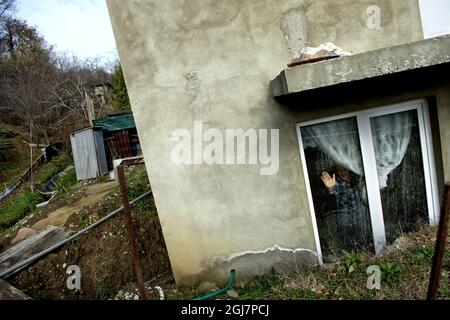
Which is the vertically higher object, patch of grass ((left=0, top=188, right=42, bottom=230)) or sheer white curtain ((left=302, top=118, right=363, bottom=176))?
sheer white curtain ((left=302, top=118, right=363, bottom=176))

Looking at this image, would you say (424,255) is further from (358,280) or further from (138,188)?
(138,188)

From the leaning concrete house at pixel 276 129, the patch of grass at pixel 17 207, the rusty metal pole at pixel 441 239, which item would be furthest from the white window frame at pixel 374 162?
the patch of grass at pixel 17 207

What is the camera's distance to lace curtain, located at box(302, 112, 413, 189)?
353 cm

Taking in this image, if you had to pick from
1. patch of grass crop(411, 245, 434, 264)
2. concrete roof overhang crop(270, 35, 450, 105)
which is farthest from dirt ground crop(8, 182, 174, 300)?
concrete roof overhang crop(270, 35, 450, 105)

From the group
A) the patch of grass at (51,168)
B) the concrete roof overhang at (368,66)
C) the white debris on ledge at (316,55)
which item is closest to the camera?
the concrete roof overhang at (368,66)

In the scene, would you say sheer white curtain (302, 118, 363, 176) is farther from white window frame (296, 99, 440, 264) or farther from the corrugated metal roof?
the corrugated metal roof

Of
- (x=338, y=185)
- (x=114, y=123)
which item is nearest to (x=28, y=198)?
(x=114, y=123)

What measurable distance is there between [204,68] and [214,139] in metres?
0.87

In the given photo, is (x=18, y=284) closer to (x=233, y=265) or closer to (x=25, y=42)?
(x=233, y=265)

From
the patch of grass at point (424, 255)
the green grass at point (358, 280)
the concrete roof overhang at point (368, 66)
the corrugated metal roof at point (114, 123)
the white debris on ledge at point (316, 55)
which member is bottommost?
the green grass at point (358, 280)

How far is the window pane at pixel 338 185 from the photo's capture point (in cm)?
361

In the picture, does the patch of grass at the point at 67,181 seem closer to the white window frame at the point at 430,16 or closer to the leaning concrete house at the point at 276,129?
the leaning concrete house at the point at 276,129

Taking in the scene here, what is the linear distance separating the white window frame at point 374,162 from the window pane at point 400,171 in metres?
0.05

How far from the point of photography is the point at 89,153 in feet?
39.5
